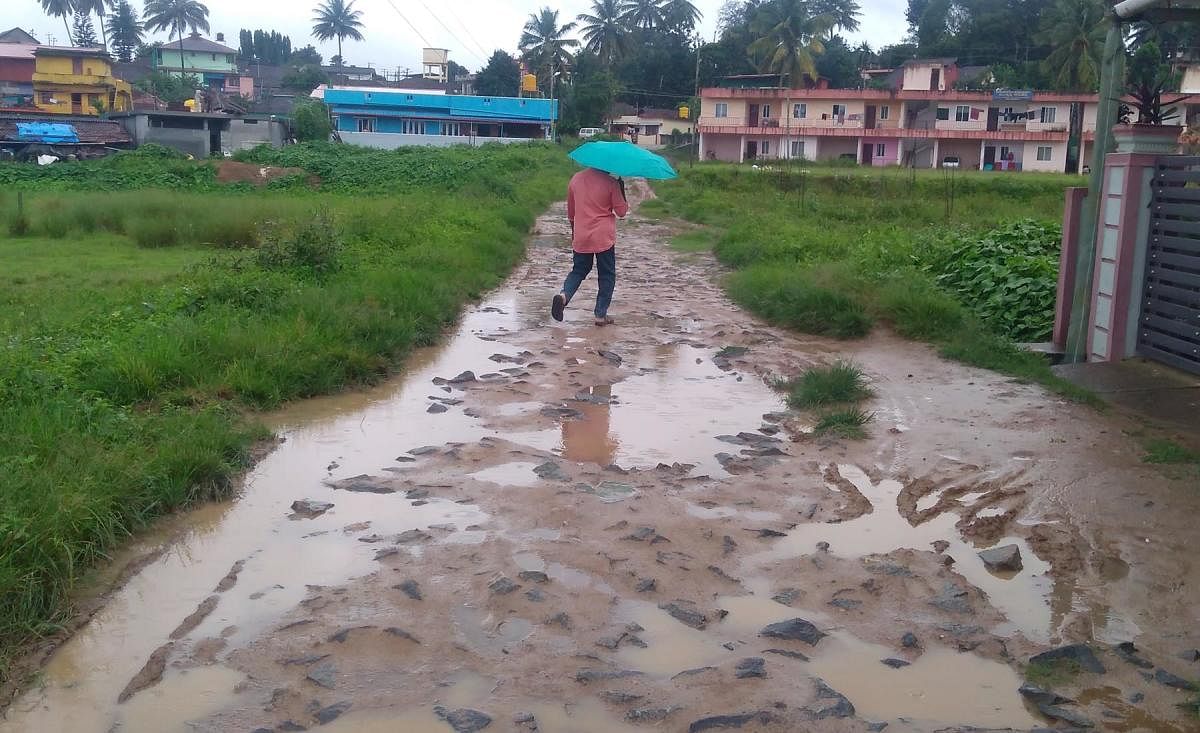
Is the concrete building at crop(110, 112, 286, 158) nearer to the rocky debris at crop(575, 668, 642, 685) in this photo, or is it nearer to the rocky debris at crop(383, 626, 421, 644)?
the rocky debris at crop(383, 626, 421, 644)

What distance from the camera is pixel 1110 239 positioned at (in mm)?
7898

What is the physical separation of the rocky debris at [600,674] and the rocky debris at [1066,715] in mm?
1352

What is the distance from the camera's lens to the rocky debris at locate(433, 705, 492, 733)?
3.26 m

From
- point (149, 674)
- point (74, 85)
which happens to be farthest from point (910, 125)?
point (149, 674)

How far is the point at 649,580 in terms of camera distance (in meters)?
4.34

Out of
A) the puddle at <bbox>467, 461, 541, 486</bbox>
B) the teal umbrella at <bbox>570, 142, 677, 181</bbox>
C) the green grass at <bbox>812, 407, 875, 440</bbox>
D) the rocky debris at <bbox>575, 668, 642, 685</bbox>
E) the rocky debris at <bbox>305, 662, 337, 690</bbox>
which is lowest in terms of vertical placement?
the rocky debris at <bbox>305, 662, 337, 690</bbox>

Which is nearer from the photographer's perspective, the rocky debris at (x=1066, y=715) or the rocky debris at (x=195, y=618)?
the rocky debris at (x=1066, y=715)

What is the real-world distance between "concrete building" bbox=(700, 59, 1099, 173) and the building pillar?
149 feet

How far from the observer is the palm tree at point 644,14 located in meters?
81.3

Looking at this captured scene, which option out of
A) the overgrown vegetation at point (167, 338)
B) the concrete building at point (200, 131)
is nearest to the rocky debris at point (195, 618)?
the overgrown vegetation at point (167, 338)

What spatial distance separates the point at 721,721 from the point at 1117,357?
5960 millimetres

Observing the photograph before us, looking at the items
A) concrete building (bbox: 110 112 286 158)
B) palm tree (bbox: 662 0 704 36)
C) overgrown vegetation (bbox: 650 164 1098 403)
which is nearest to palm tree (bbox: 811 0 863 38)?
palm tree (bbox: 662 0 704 36)

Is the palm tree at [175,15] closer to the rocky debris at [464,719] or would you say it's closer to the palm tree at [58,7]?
the palm tree at [58,7]

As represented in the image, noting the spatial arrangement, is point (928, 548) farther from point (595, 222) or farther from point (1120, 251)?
point (595, 222)
